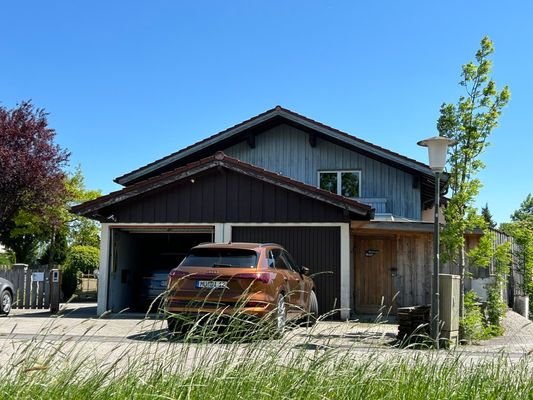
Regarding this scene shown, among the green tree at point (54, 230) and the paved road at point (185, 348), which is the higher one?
the green tree at point (54, 230)

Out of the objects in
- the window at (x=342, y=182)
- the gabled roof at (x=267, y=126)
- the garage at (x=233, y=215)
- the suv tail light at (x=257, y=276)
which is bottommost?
the suv tail light at (x=257, y=276)

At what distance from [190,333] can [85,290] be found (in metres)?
22.3

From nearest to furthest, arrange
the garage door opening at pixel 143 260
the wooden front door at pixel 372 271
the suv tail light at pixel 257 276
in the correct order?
the suv tail light at pixel 257 276
the garage door opening at pixel 143 260
the wooden front door at pixel 372 271

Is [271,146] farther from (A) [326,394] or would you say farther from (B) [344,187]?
(A) [326,394]

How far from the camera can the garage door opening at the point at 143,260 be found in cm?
1666

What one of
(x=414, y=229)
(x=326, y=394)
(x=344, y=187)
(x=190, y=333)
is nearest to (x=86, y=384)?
(x=190, y=333)

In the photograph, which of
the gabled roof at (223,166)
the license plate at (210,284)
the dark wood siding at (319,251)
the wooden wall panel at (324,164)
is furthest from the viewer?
the wooden wall panel at (324,164)

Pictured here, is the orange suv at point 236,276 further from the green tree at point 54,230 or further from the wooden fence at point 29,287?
the green tree at point 54,230

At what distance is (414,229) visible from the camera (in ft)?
56.4

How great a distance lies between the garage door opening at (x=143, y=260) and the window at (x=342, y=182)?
4610 mm

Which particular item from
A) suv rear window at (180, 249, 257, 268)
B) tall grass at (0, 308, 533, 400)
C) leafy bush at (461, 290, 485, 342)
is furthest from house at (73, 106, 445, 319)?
tall grass at (0, 308, 533, 400)

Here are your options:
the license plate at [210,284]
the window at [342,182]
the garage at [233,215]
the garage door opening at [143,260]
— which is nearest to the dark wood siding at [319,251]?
the garage at [233,215]

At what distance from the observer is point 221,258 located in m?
11.3

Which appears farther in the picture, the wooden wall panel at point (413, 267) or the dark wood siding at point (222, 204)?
the wooden wall panel at point (413, 267)
